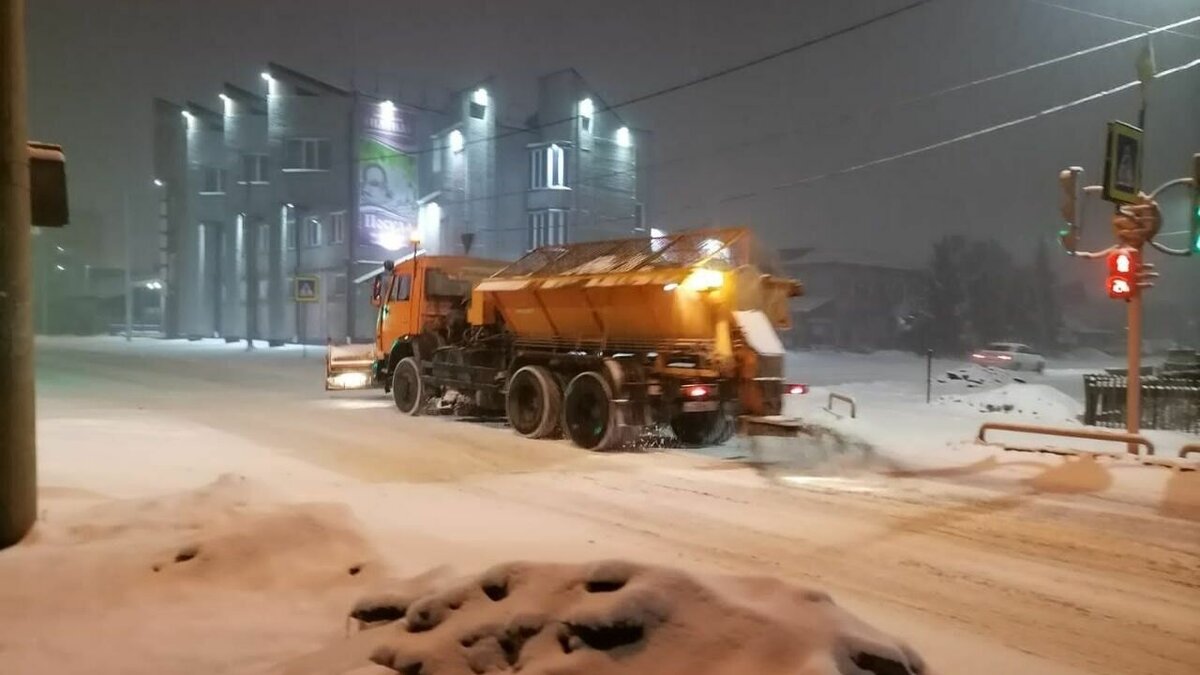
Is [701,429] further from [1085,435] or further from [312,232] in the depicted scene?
[312,232]

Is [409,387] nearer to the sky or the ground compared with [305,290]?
nearer to the ground

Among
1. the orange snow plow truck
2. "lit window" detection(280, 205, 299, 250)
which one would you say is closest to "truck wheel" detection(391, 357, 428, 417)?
the orange snow plow truck

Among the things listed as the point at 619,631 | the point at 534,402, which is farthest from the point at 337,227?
the point at 619,631

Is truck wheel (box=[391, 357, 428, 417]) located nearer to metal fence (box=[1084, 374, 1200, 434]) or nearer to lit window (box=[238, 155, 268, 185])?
metal fence (box=[1084, 374, 1200, 434])

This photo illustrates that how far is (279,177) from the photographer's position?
1951 inches

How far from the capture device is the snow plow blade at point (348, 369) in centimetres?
2103

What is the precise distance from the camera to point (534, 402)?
1546 cm

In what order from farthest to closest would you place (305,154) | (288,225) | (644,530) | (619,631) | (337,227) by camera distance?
(288,225) → (305,154) → (337,227) → (644,530) → (619,631)

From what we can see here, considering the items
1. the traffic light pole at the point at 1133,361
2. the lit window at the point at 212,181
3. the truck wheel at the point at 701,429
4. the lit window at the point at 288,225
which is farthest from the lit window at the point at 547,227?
the traffic light pole at the point at 1133,361

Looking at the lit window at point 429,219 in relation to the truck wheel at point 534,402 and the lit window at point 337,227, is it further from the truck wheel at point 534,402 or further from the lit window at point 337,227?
the truck wheel at point 534,402

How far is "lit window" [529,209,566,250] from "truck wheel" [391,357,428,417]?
30.9 metres

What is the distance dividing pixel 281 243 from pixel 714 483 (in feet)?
147

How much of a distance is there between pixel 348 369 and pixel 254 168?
36.7 m

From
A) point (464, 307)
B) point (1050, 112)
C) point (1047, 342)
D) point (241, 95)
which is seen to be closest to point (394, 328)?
point (464, 307)
